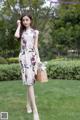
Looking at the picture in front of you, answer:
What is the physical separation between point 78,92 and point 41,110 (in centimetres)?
219

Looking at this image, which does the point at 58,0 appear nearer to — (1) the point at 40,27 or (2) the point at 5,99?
(1) the point at 40,27

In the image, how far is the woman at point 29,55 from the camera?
5.28 metres

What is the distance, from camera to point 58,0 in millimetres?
21453

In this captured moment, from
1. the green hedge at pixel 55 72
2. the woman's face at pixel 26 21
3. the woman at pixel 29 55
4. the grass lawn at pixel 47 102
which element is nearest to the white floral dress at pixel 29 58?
the woman at pixel 29 55

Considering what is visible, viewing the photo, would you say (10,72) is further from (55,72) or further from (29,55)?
(29,55)

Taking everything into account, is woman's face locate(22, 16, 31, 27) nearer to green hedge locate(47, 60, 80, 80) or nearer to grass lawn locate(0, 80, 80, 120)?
grass lawn locate(0, 80, 80, 120)

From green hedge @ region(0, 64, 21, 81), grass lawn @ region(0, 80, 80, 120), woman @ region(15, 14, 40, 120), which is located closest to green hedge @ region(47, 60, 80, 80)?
green hedge @ region(0, 64, 21, 81)

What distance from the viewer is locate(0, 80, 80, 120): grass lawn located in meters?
5.60

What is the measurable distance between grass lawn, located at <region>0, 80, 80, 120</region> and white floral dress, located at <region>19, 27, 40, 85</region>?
0.60m

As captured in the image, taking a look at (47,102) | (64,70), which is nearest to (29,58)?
(47,102)

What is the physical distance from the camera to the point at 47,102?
6.66 meters

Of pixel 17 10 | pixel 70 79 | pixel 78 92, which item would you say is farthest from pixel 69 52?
→ pixel 78 92

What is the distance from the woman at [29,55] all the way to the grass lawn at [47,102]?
0.40m

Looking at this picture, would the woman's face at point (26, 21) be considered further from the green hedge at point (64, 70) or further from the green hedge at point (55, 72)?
the green hedge at point (64, 70)
